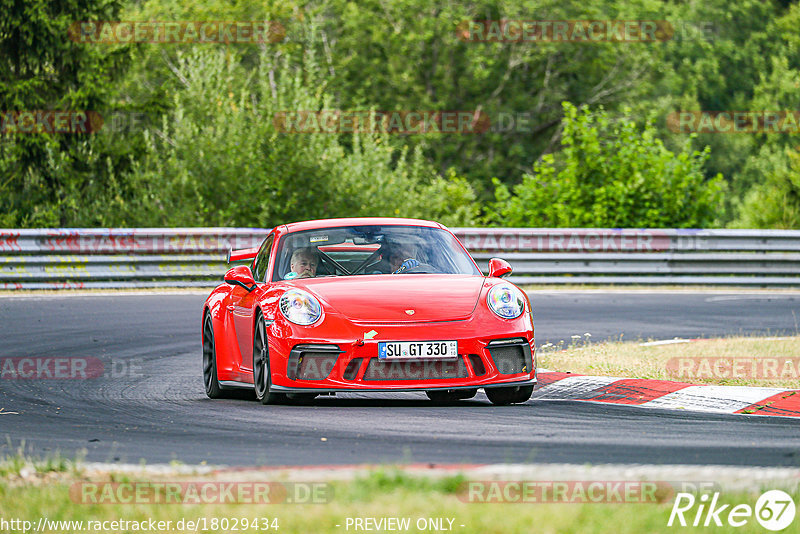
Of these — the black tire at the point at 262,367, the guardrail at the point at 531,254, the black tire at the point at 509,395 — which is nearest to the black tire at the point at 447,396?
the black tire at the point at 509,395

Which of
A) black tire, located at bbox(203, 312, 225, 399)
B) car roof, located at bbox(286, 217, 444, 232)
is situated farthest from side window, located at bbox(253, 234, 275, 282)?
black tire, located at bbox(203, 312, 225, 399)

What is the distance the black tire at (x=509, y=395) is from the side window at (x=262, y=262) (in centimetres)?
190

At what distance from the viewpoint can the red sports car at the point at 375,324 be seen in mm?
8133

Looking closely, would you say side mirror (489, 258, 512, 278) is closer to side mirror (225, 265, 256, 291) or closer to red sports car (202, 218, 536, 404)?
red sports car (202, 218, 536, 404)

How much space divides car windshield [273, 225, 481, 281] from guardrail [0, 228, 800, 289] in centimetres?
1188

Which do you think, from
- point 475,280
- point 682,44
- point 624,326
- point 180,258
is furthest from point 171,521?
point 682,44

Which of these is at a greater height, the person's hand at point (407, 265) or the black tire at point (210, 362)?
the person's hand at point (407, 265)

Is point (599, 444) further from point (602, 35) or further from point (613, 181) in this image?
point (602, 35)

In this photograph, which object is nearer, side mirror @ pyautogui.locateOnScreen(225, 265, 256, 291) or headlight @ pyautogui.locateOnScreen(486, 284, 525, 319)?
headlight @ pyautogui.locateOnScreen(486, 284, 525, 319)

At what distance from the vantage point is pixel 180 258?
21.5 meters

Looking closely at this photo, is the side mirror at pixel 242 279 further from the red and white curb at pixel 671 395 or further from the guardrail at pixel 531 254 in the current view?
the guardrail at pixel 531 254

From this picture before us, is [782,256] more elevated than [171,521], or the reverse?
[171,521]

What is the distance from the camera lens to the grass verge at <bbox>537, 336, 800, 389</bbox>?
1021 cm

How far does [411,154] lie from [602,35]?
8253 millimetres
